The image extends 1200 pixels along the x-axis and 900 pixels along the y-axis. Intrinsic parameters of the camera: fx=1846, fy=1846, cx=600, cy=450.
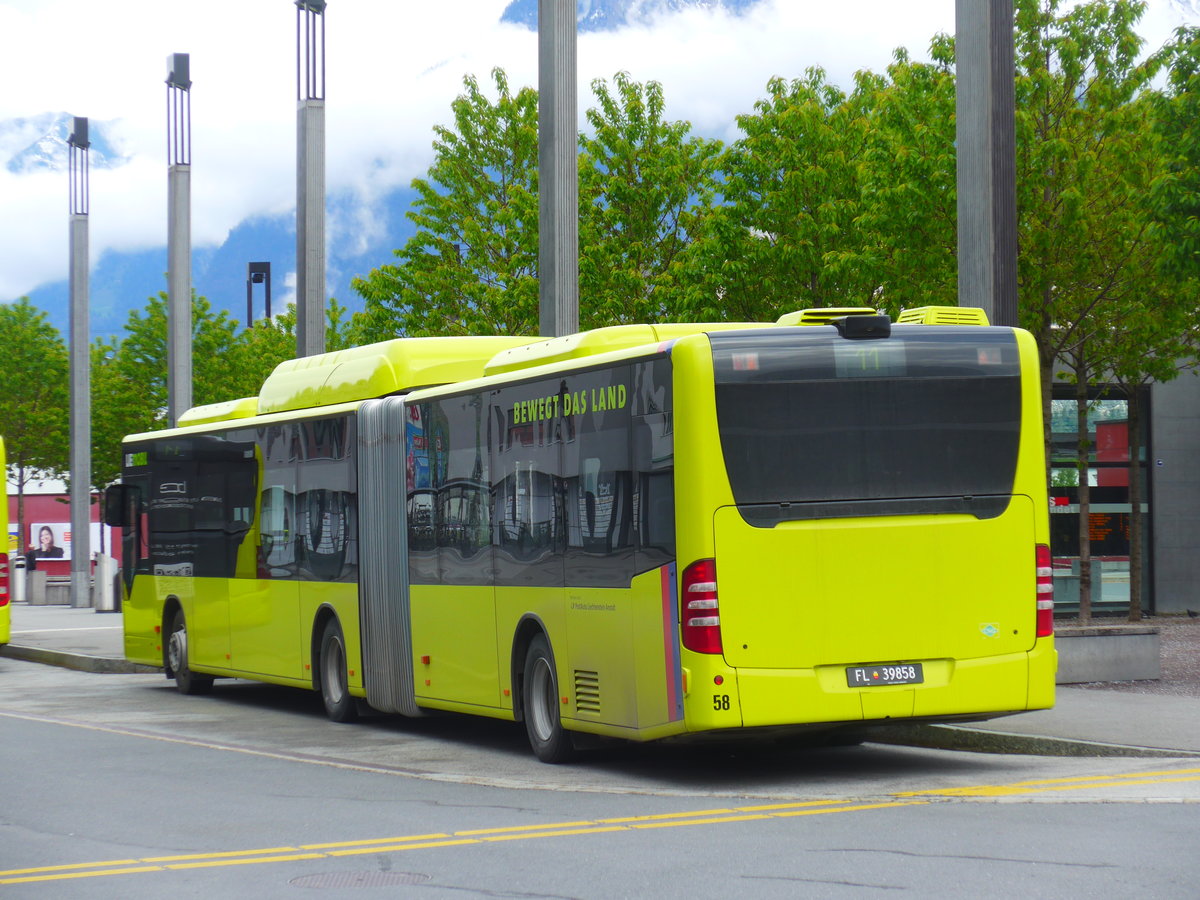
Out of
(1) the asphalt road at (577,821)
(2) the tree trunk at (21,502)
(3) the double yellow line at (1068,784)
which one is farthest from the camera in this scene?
(2) the tree trunk at (21,502)

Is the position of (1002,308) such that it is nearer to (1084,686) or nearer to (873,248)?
(1084,686)

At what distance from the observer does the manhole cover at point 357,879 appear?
8.18 m

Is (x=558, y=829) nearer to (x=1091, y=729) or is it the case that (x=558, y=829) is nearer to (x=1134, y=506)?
(x=1091, y=729)

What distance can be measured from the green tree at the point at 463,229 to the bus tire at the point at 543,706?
25.7 meters

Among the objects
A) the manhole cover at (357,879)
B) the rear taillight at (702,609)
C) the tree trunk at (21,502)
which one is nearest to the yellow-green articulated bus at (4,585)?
the rear taillight at (702,609)

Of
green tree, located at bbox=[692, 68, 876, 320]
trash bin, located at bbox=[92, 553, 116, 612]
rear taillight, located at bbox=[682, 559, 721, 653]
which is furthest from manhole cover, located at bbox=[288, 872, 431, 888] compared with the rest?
trash bin, located at bbox=[92, 553, 116, 612]

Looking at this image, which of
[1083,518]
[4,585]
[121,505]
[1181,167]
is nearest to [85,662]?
[4,585]

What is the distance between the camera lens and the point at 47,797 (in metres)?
11.6

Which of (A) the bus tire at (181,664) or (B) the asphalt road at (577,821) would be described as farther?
(A) the bus tire at (181,664)

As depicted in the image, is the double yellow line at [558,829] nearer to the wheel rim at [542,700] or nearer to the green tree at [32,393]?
the wheel rim at [542,700]

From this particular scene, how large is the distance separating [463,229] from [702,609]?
29629mm

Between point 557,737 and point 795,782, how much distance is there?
Result: 206cm

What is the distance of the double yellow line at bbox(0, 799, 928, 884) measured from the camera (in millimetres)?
8758

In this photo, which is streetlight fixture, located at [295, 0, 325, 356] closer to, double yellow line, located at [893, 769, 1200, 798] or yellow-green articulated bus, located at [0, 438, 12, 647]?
yellow-green articulated bus, located at [0, 438, 12, 647]
